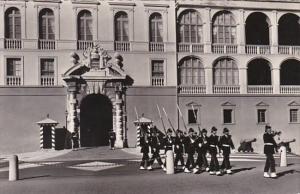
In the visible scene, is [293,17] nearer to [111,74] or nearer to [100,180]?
[111,74]

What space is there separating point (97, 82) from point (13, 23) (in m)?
7.35

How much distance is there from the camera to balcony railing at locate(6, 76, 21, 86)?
35.8 m

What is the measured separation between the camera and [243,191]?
16516 mm

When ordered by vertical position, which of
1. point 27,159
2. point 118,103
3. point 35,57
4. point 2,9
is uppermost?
point 2,9

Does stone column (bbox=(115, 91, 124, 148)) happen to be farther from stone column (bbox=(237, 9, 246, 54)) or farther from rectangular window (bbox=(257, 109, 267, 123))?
rectangular window (bbox=(257, 109, 267, 123))

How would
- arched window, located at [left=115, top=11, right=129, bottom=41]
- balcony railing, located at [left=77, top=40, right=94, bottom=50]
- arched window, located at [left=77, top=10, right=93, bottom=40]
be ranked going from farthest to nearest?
arched window, located at [left=115, top=11, right=129, bottom=41], arched window, located at [left=77, top=10, right=93, bottom=40], balcony railing, located at [left=77, top=40, right=94, bottom=50]

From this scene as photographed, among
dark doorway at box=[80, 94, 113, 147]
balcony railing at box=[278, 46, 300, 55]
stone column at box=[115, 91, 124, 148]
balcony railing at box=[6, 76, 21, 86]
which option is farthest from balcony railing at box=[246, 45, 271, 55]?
balcony railing at box=[6, 76, 21, 86]

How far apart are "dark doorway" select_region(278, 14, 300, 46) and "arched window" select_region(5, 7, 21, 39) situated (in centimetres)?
2131

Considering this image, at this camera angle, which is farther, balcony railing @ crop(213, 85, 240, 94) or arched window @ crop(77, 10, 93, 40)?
balcony railing @ crop(213, 85, 240, 94)

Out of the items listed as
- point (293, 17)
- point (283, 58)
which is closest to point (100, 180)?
point (283, 58)

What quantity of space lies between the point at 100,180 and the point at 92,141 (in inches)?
741

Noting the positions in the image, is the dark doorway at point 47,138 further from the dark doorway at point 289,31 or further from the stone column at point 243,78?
the dark doorway at point 289,31

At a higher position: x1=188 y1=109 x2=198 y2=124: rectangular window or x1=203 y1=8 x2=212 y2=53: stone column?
x1=203 y1=8 x2=212 y2=53: stone column

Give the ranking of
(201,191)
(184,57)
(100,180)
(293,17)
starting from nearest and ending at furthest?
(201,191), (100,180), (184,57), (293,17)
